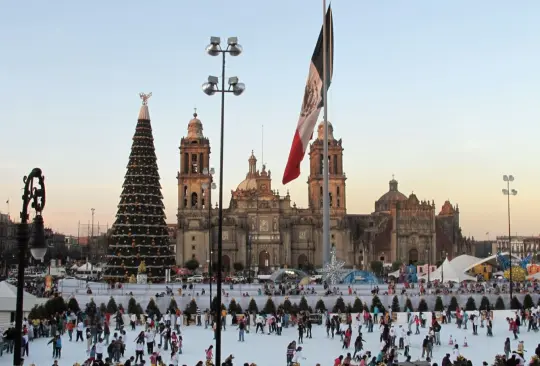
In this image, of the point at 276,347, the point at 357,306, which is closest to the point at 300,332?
the point at 276,347

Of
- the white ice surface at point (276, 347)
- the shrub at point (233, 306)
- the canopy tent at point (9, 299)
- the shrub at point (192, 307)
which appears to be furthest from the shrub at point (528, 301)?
the canopy tent at point (9, 299)

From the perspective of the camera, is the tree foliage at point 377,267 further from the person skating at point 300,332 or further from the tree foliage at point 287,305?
the person skating at point 300,332

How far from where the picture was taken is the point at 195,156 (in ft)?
323

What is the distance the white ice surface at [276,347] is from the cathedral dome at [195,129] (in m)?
63.8

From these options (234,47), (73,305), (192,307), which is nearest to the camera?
(234,47)

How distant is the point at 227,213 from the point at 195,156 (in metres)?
9.46

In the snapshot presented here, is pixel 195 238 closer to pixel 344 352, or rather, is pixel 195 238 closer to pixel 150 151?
pixel 150 151

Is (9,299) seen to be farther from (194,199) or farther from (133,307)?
(194,199)

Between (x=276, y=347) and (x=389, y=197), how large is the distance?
102802mm

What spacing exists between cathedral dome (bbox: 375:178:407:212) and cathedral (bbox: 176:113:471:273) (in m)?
21.6

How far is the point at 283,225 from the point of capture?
99.8 metres

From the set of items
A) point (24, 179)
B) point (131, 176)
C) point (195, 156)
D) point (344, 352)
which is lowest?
point (344, 352)

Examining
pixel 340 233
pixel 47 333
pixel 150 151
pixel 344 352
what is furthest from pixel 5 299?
pixel 340 233

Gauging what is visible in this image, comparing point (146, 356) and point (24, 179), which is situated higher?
point (24, 179)
